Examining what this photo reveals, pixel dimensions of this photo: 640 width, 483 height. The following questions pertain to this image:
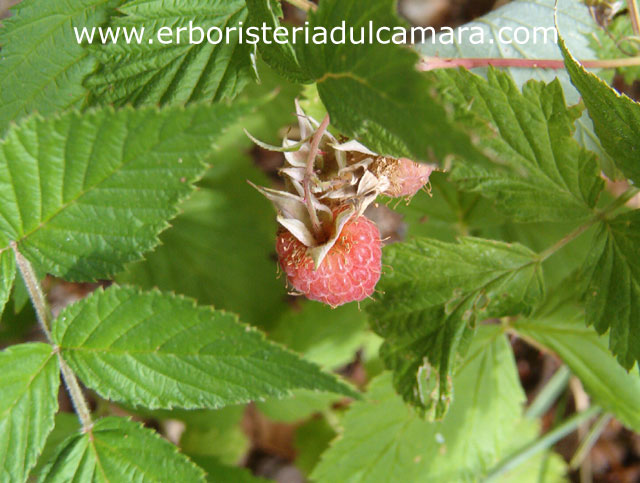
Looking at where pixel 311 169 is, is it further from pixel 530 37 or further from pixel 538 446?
pixel 538 446

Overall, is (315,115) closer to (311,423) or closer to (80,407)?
(80,407)

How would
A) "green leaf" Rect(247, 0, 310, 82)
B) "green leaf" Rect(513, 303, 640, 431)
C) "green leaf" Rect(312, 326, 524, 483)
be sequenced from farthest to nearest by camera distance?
"green leaf" Rect(312, 326, 524, 483) < "green leaf" Rect(513, 303, 640, 431) < "green leaf" Rect(247, 0, 310, 82)

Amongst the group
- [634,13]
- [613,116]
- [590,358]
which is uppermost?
[634,13]

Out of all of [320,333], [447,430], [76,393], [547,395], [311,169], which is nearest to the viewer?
[311,169]

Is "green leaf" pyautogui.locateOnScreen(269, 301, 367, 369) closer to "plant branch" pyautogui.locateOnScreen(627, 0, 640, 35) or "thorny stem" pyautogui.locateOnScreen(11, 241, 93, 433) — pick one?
"thorny stem" pyautogui.locateOnScreen(11, 241, 93, 433)

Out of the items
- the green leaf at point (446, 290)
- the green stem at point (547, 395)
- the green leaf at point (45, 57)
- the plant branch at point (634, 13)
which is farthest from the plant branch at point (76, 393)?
the green stem at point (547, 395)

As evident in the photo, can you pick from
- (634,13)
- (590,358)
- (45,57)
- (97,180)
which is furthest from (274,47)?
(590,358)

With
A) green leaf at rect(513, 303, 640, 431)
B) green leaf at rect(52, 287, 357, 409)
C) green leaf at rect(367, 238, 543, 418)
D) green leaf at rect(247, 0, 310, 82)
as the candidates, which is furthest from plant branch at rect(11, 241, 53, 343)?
green leaf at rect(513, 303, 640, 431)

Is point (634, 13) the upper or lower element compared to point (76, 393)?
upper
